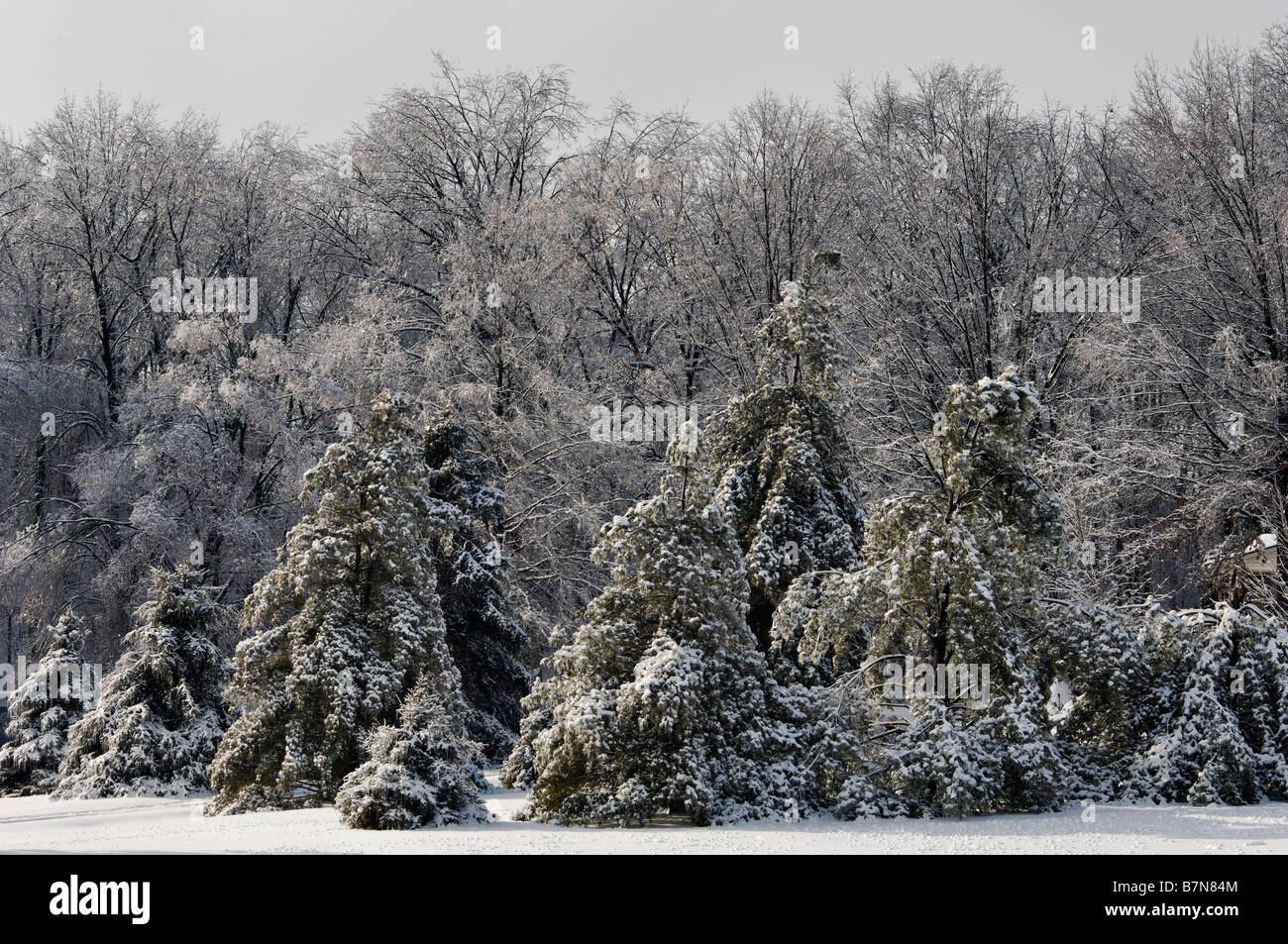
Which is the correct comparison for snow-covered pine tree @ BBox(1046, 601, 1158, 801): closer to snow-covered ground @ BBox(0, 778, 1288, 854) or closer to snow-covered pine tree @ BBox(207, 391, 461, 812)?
snow-covered ground @ BBox(0, 778, 1288, 854)

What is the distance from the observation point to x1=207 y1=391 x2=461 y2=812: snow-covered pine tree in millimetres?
14430

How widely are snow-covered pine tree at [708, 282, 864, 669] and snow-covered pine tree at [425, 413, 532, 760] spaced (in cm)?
482

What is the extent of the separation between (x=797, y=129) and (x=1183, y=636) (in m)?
19.2

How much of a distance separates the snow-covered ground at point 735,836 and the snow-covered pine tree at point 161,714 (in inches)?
153

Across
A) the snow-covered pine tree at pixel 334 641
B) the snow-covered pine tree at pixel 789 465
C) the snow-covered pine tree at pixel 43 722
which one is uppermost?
the snow-covered pine tree at pixel 789 465

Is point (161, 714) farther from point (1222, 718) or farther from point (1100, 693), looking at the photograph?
point (1222, 718)

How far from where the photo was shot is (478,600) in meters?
20.4

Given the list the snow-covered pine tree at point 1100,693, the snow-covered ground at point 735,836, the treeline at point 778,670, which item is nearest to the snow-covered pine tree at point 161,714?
the snow-covered ground at point 735,836

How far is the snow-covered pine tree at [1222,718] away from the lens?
13.8 metres

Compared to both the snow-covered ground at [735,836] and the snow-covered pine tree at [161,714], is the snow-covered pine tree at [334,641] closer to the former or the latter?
the snow-covered ground at [735,836]

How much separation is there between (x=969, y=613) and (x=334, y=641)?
7.43m

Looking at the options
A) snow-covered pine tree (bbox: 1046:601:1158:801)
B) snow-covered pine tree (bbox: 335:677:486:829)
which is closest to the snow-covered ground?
snow-covered pine tree (bbox: 335:677:486:829)

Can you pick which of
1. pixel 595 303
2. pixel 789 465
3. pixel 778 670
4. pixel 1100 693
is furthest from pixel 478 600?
pixel 595 303

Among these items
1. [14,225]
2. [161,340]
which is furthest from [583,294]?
[14,225]
